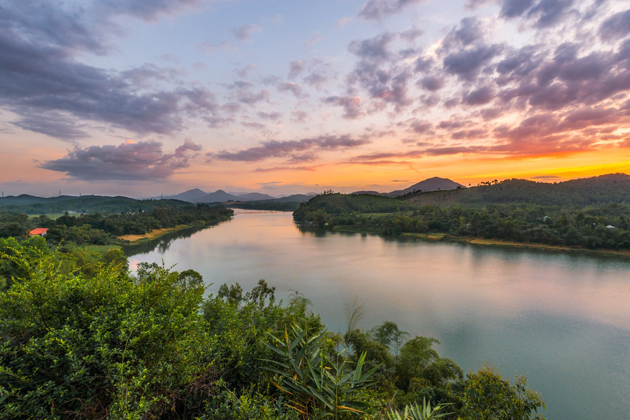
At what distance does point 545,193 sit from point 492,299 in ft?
307

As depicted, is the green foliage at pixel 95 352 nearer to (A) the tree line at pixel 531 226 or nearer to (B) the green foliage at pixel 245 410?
(B) the green foliage at pixel 245 410

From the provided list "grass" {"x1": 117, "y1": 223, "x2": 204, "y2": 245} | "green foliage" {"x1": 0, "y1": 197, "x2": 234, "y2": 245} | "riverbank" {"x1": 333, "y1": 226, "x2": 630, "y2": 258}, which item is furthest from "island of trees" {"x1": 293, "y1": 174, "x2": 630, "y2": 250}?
"green foliage" {"x1": 0, "y1": 197, "x2": 234, "y2": 245}

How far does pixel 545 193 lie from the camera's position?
9050 cm

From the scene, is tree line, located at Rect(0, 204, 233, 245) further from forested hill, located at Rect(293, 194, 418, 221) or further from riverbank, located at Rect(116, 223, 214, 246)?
forested hill, located at Rect(293, 194, 418, 221)

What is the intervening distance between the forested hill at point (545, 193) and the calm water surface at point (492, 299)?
64.8 meters

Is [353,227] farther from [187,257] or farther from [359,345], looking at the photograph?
[359,345]

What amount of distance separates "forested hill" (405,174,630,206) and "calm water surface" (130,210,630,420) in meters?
64.8

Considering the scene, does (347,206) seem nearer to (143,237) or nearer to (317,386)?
(143,237)

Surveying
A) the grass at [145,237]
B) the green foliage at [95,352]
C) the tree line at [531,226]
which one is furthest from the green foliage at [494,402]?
the grass at [145,237]

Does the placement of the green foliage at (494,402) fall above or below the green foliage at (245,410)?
below

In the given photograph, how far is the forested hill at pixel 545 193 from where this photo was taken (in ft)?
263

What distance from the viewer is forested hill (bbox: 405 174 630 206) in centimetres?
8031

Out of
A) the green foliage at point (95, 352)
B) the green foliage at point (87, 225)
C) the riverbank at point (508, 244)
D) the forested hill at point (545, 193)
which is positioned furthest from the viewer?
the forested hill at point (545, 193)

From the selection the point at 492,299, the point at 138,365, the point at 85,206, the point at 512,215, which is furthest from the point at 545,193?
the point at 85,206
